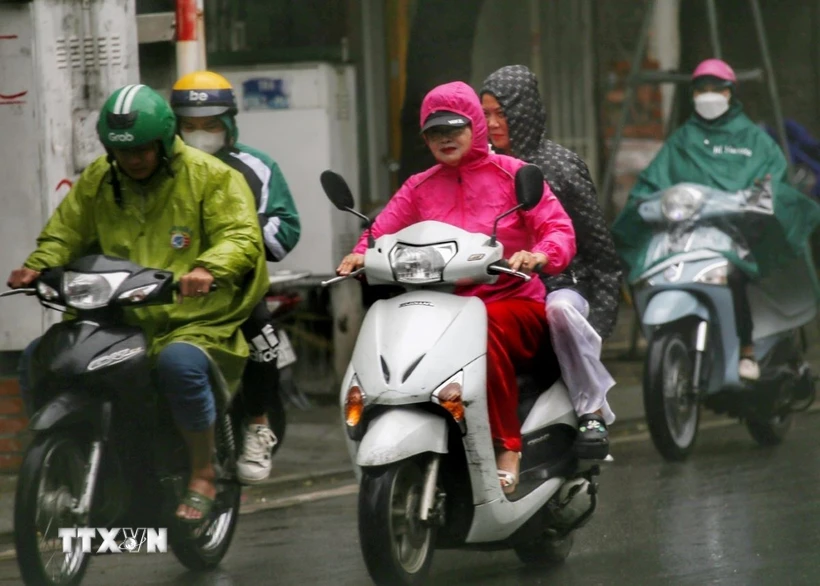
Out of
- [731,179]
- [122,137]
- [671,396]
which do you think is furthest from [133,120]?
[731,179]

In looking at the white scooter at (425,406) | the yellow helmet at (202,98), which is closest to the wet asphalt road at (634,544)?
the white scooter at (425,406)

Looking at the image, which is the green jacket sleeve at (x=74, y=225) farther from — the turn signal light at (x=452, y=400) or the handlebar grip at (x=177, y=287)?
the turn signal light at (x=452, y=400)

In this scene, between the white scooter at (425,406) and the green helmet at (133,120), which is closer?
the white scooter at (425,406)

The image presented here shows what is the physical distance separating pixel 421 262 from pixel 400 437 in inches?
24.6

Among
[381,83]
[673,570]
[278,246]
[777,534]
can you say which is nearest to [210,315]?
[278,246]

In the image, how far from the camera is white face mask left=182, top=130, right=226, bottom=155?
26.5 ft

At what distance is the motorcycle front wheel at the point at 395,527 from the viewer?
6031mm

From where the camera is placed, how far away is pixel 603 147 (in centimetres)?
1688

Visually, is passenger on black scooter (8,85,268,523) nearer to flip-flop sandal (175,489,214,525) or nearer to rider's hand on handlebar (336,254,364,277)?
flip-flop sandal (175,489,214,525)

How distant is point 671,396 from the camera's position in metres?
9.73

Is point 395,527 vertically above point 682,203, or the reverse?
point 682,203

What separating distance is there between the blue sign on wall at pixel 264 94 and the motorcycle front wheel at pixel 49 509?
6118mm

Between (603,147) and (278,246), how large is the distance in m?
9.27

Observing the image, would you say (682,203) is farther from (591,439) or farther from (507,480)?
(507,480)
